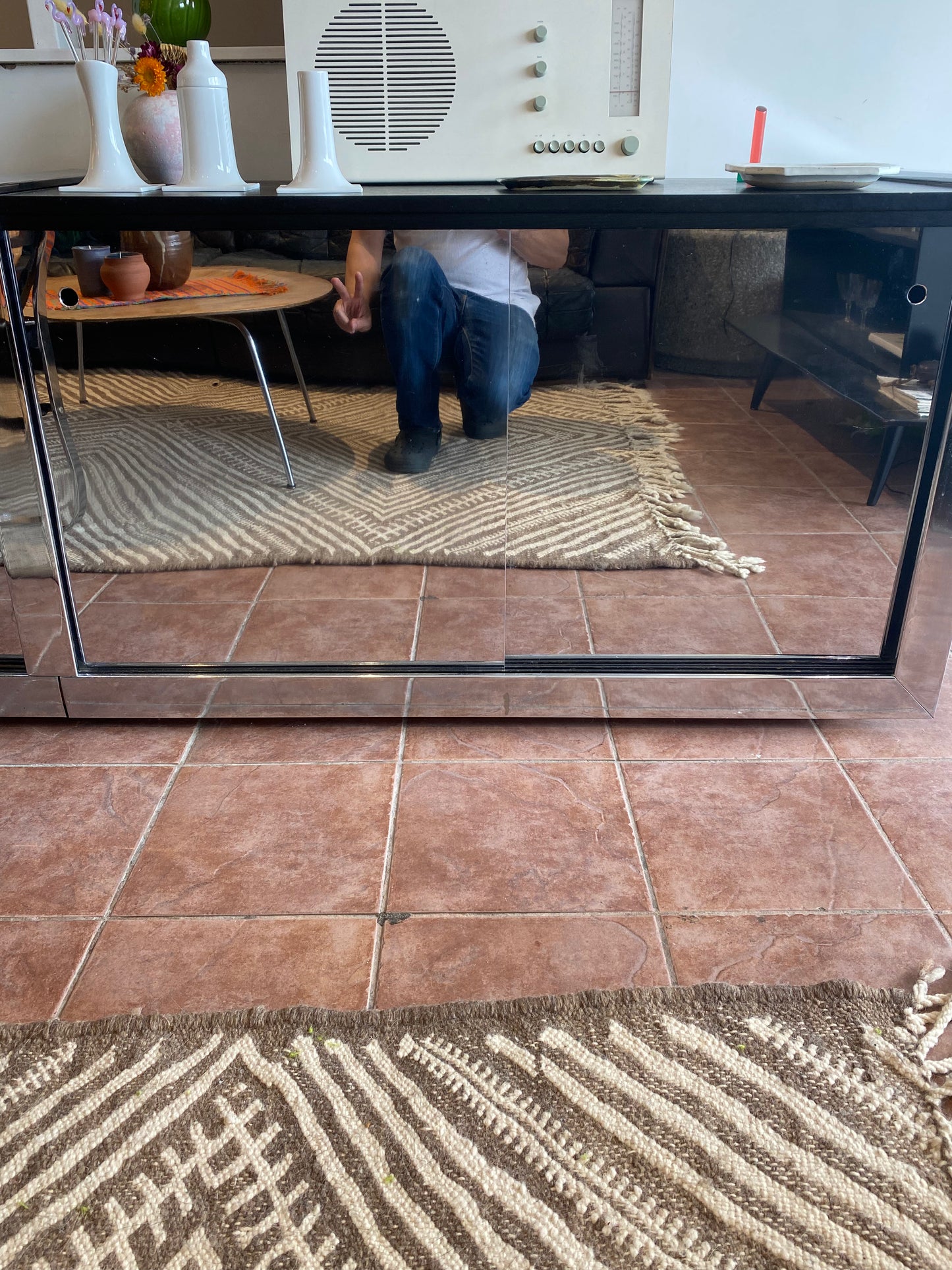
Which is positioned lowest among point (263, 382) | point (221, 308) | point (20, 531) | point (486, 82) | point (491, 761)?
point (491, 761)

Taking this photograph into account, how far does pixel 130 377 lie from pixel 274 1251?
115cm

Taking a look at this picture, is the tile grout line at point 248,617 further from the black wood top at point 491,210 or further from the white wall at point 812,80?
the white wall at point 812,80

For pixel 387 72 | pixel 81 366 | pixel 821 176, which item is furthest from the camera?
pixel 387 72

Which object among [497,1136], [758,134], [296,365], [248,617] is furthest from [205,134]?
[497,1136]

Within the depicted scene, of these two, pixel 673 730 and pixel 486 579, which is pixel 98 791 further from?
pixel 673 730

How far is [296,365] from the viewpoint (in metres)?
1.43

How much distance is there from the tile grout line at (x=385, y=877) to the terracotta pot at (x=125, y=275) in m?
0.72

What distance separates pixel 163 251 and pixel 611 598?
0.84 m

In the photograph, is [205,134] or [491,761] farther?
[491,761]

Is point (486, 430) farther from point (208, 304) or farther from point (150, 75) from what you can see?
point (150, 75)

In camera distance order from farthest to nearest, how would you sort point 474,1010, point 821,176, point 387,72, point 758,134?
point 758,134
point 387,72
point 821,176
point 474,1010

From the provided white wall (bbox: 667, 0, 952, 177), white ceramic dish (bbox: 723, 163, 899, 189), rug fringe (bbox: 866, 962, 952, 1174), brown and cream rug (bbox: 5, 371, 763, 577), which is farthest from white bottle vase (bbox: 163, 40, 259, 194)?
rug fringe (bbox: 866, 962, 952, 1174)

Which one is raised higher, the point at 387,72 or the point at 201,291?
the point at 387,72

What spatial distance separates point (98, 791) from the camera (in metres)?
1.48
